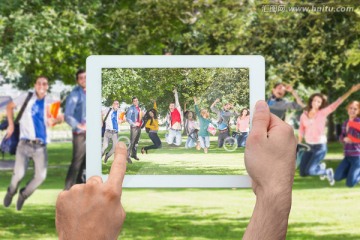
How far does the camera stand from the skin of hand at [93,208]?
3.04 ft

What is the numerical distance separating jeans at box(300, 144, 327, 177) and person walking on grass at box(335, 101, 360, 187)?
0.63m

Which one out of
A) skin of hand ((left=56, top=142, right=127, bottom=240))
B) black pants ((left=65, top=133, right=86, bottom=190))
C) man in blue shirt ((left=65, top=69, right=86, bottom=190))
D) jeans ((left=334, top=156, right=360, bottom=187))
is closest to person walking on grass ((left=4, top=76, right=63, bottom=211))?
man in blue shirt ((left=65, top=69, right=86, bottom=190))

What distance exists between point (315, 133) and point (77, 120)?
13.7ft

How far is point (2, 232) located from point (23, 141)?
85.0 inches

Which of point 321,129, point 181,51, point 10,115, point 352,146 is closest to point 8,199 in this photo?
point 10,115

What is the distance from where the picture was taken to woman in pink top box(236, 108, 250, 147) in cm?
136

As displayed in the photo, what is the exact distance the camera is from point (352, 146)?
11805 millimetres

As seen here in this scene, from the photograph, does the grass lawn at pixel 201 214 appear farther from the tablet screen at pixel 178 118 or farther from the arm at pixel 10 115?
the tablet screen at pixel 178 118

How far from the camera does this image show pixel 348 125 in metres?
12.0

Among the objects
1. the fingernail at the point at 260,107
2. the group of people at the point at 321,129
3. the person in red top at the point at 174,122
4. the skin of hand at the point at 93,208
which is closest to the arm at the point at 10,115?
the group of people at the point at 321,129

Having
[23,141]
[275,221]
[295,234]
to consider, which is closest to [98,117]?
[275,221]

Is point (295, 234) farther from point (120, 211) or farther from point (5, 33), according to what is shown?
point (120, 211)

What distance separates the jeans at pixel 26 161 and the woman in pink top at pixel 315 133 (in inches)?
160

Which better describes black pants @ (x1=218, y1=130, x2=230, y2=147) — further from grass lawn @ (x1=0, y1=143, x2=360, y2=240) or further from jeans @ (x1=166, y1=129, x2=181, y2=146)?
grass lawn @ (x1=0, y1=143, x2=360, y2=240)
